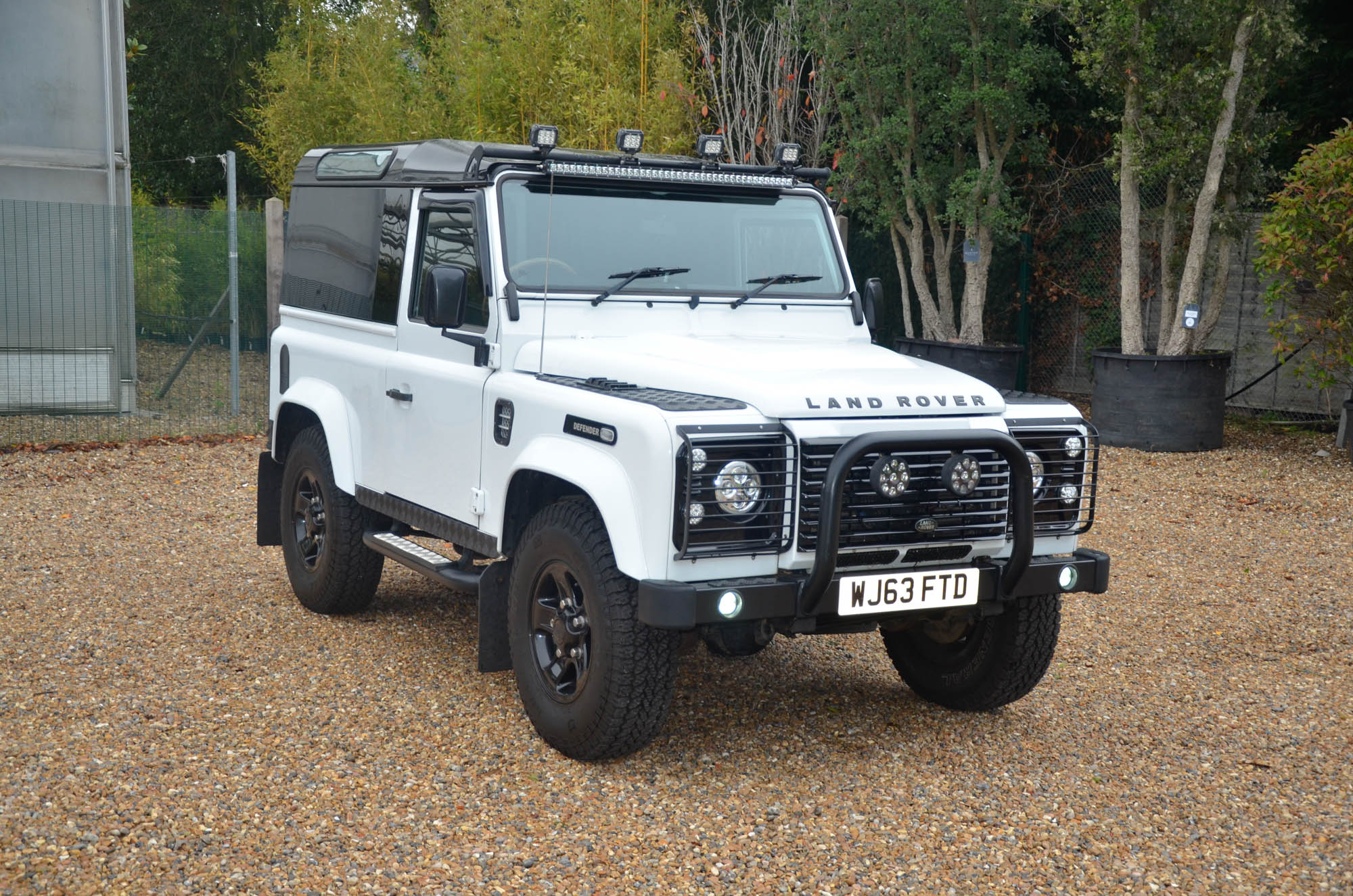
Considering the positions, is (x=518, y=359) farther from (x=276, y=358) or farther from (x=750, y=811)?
(x=276, y=358)

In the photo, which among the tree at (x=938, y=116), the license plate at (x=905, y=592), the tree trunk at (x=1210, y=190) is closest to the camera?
the license plate at (x=905, y=592)

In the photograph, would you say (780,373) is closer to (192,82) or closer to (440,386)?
(440,386)

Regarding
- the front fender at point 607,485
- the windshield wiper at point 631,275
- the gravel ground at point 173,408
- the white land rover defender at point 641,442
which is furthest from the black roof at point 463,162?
the gravel ground at point 173,408

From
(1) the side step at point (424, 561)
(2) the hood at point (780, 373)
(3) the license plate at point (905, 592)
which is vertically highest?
(2) the hood at point (780, 373)

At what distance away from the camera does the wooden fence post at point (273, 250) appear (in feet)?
40.4

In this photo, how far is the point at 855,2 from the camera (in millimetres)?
12797

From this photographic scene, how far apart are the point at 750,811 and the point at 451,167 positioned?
109 inches

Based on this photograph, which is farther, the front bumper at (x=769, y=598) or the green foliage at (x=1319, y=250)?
the green foliage at (x=1319, y=250)

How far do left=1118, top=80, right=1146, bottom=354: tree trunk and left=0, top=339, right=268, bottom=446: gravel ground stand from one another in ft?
26.0

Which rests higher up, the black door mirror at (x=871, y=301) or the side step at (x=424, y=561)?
the black door mirror at (x=871, y=301)

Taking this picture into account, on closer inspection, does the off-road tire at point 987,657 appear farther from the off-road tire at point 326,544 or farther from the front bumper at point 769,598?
the off-road tire at point 326,544

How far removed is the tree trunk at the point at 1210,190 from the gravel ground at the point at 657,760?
192 inches

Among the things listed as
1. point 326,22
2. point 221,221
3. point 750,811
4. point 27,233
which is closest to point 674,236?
point 750,811

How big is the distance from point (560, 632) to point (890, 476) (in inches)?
47.8
